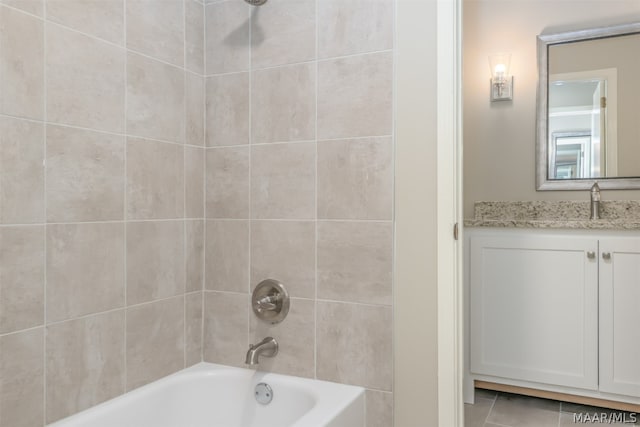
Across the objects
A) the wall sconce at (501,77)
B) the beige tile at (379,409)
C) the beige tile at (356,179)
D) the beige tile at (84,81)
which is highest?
the wall sconce at (501,77)

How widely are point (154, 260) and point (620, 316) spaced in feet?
7.20

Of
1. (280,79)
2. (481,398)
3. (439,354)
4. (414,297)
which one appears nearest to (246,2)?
(280,79)

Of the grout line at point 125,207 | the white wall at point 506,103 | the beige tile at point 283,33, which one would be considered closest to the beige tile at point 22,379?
the grout line at point 125,207

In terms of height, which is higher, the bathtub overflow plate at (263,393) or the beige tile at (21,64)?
the beige tile at (21,64)

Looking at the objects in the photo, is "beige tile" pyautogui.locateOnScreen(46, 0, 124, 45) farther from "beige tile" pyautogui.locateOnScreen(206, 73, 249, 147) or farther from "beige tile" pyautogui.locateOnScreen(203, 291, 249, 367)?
"beige tile" pyautogui.locateOnScreen(203, 291, 249, 367)

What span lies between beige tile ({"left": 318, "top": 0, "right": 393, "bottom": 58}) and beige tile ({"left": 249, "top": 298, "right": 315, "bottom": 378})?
36.6 inches

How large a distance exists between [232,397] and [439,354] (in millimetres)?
792

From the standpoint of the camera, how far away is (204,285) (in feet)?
6.16

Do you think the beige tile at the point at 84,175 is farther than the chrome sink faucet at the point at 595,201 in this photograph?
No

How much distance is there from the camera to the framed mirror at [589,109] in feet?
9.09

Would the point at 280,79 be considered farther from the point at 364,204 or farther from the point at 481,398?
the point at 481,398

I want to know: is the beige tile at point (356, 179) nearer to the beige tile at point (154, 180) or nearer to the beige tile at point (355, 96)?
the beige tile at point (355, 96)

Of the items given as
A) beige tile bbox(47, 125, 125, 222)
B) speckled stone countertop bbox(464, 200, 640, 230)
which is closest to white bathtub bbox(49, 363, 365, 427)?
beige tile bbox(47, 125, 125, 222)

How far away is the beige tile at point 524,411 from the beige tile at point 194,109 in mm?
1997
